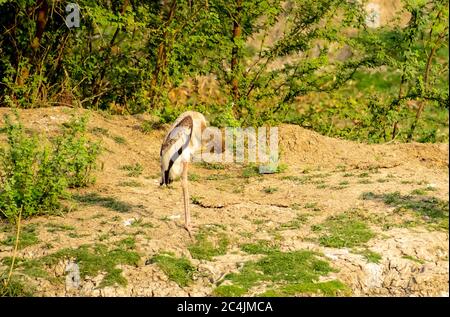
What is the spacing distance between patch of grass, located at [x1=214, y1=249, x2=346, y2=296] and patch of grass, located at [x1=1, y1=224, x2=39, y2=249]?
5.45 ft

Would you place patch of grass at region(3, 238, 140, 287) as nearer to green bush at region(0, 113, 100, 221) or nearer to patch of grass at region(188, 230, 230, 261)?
patch of grass at region(188, 230, 230, 261)

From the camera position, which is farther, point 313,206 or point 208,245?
point 313,206

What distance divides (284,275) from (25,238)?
84.6 inches

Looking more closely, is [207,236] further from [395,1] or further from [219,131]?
[395,1]

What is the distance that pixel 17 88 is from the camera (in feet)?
38.3

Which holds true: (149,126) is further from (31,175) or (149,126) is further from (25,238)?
(25,238)

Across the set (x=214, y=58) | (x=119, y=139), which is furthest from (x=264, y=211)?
(x=214, y=58)

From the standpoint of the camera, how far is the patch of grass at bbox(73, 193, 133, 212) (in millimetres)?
8688

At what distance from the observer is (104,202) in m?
8.88

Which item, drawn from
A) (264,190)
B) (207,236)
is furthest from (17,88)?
(207,236)

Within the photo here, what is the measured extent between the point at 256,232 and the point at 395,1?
10.0 meters

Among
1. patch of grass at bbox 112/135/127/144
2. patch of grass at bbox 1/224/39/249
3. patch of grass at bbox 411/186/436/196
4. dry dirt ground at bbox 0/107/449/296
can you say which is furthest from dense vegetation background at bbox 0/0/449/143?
patch of grass at bbox 1/224/39/249

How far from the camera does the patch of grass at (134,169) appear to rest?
9.91m

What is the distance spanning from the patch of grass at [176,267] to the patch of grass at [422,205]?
2.25m
